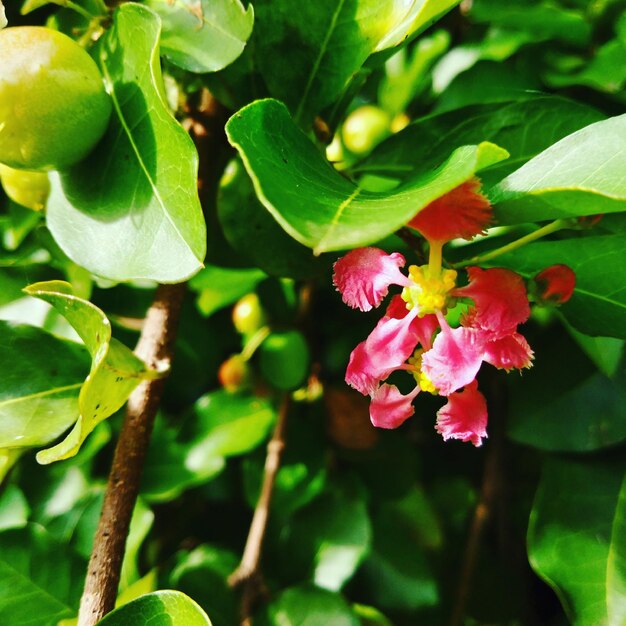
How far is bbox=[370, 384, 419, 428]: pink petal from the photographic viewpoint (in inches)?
22.0

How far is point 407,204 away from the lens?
0.42 m

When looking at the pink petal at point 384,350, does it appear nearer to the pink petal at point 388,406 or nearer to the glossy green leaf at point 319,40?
the pink petal at point 388,406

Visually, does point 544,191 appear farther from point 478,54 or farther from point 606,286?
point 478,54

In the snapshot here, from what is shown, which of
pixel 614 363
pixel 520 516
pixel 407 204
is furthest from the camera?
pixel 520 516

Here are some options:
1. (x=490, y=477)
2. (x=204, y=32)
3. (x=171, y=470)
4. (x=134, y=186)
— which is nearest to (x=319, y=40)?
(x=204, y=32)

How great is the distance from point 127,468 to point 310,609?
12.9 inches

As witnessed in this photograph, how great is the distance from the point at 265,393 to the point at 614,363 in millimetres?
474

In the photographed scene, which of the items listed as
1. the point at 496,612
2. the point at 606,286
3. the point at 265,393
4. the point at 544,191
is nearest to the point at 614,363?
the point at 606,286

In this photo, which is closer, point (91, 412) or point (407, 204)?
point (407, 204)

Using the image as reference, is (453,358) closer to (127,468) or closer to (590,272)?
(590,272)

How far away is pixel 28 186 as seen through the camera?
0.67 metres

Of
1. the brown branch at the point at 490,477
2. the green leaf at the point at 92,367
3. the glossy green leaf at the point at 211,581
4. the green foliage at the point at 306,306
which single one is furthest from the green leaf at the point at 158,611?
the brown branch at the point at 490,477

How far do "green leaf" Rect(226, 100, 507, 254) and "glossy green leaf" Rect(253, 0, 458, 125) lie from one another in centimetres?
15

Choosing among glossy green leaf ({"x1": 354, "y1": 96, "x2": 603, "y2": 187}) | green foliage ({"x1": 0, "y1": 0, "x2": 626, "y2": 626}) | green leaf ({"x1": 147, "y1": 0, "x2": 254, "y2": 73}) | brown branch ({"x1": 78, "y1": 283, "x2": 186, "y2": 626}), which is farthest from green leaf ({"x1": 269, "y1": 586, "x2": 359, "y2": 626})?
green leaf ({"x1": 147, "y1": 0, "x2": 254, "y2": 73})
